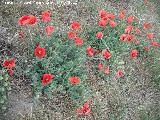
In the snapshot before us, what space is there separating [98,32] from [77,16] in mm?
760

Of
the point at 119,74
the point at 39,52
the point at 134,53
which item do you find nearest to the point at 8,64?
the point at 39,52

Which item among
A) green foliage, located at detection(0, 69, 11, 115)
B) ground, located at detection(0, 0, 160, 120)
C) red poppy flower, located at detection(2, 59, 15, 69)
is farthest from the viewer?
ground, located at detection(0, 0, 160, 120)

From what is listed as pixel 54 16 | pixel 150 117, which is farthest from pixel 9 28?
pixel 150 117

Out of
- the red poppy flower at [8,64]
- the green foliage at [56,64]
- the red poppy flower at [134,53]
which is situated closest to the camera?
the red poppy flower at [8,64]

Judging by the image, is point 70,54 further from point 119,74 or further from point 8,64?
point 8,64

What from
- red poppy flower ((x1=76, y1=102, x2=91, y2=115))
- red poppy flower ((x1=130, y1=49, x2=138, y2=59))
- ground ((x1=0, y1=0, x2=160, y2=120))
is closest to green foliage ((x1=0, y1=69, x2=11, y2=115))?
ground ((x1=0, y1=0, x2=160, y2=120))

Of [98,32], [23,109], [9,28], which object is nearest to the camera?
[23,109]

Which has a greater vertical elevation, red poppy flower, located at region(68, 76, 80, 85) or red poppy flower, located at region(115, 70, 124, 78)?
red poppy flower, located at region(68, 76, 80, 85)

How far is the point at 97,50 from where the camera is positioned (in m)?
5.69

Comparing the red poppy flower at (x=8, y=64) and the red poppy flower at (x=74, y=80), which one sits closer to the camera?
the red poppy flower at (x=8, y=64)

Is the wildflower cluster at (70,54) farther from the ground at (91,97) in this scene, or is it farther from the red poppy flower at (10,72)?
the ground at (91,97)

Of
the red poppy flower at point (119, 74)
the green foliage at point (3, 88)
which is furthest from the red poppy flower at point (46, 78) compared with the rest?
the red poppy flower at point (119, 74)

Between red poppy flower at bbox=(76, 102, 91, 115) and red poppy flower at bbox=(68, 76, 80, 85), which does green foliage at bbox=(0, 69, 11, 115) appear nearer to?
red poppy flower at bbox=(68, 76, 80, 85)

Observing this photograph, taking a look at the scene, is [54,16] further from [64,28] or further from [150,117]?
[150,117]
